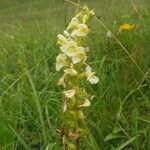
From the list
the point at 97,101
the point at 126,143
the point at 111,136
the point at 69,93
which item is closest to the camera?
the point at 69,93

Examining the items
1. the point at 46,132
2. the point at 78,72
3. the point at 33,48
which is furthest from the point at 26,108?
the point at 33,48

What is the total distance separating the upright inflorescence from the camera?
2.05m

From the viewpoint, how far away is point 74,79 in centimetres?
208

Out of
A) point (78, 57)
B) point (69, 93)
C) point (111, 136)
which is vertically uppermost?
point (78, 57)

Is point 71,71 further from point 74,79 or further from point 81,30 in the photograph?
point 81,30

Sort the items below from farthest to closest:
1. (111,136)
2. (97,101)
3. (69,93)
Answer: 1. (97,101)
2. (111,136)
3. (69,93)

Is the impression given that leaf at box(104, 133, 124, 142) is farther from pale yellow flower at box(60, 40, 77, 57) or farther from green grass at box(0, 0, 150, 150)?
pale yellow flower at box(60, 40, 77, 57)

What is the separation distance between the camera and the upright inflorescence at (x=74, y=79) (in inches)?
80.9

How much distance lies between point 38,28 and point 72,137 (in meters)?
3.67

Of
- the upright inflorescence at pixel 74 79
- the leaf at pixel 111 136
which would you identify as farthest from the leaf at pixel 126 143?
the upright inflorescence at pixel 74 79

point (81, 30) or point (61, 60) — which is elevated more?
point (81, 30)

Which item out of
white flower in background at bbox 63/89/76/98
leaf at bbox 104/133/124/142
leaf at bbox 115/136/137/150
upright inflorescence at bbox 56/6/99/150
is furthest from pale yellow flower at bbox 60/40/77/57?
leaf at bbox 104/133/124/142

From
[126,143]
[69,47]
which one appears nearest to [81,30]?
[69,47]

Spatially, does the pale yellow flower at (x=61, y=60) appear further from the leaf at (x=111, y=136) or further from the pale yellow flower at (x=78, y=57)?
the leaf at (x=111, y=136)
